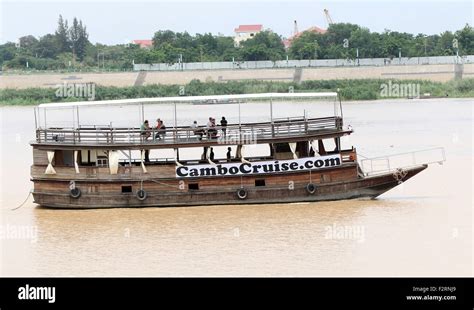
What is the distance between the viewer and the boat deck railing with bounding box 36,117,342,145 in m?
34.5

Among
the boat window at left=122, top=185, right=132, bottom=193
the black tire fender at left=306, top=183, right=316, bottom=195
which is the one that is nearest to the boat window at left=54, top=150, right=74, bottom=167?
the boat window at left=122, top=185, right=132, bottom=193

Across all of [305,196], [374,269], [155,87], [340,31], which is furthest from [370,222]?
[340,31]

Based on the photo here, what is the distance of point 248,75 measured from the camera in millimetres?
124938

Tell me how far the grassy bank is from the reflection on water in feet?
211

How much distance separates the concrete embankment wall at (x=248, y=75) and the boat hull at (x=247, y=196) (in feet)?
265

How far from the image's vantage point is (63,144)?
3466 cm

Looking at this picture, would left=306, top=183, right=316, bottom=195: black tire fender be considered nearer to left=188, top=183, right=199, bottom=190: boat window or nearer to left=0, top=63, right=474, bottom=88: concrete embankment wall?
left=188, top=183, right=199, bottom=190: boat window

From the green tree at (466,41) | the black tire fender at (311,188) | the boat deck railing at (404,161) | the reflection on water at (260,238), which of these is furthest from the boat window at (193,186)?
the green tree at (466,41)

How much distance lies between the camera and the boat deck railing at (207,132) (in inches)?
1357

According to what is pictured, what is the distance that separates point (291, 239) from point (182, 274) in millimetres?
4704

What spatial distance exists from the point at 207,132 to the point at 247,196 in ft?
8.55

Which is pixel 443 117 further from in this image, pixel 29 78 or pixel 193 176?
pixel 29 78

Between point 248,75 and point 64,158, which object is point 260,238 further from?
point 248,75

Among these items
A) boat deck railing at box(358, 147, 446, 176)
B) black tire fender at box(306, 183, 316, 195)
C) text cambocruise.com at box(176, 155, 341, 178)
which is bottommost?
boat deck railing at box(358, 147, 446, 176)
